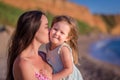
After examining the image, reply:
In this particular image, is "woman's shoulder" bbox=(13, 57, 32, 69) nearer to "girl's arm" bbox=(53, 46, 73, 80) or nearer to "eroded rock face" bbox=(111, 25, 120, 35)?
"girl's arm" bbox=(53, 46, 73, 80)

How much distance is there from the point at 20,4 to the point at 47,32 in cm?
5529

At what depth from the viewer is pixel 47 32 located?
3.60m

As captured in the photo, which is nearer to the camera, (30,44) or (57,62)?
(30,44)

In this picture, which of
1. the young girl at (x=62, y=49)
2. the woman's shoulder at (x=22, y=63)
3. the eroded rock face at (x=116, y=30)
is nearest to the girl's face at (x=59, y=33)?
the young girl at (x=62, y=49)

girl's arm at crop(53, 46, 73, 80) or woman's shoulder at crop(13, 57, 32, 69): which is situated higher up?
woman's shoulder at crop(13, 57, 32, 69)

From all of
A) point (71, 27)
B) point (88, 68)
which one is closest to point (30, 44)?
point (71, 27)

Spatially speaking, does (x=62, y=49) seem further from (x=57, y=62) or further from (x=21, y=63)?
(x=21, y=63)

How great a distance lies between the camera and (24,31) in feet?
11.7

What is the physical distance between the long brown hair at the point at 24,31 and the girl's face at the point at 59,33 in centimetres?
28

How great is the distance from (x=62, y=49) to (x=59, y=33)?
0.43 ft

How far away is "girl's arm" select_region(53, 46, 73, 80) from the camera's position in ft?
→ 12.5

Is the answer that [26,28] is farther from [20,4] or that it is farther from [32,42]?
[20,4]

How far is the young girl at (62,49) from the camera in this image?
3836 mm

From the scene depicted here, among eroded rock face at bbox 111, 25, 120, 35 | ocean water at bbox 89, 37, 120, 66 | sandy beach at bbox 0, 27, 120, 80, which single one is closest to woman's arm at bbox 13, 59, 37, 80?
sandy beach at bbox 0, 27, 120, 80
